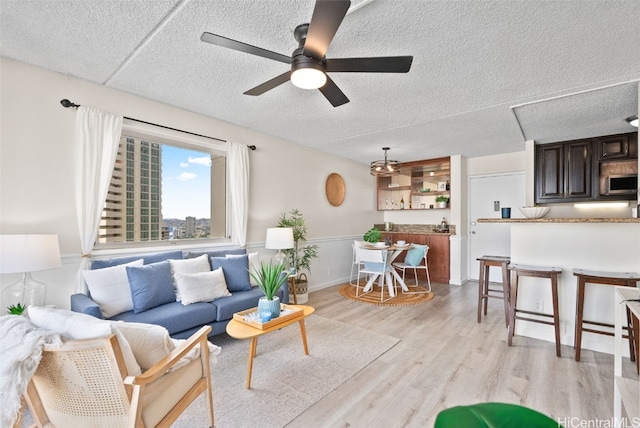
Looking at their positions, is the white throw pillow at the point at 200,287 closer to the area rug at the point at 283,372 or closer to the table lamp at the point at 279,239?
the area rug at the point at 283,372

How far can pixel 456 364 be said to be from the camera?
2512 mm

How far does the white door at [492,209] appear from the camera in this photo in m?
5.36

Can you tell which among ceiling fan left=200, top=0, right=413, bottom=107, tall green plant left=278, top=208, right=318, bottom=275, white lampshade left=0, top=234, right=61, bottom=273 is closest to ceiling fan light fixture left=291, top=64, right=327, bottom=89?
ceiling fan left=200, top=0, right=413, bottom=107

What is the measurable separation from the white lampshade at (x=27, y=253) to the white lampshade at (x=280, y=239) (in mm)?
2150

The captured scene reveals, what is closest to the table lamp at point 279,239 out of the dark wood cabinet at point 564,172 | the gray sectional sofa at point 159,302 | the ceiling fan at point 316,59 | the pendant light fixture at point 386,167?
the gray sectional sofa at point 159,302

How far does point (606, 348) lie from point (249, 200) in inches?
162

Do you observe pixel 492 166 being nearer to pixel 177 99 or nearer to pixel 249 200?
pixel 249 200

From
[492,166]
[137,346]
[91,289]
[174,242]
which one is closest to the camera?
[137,346]

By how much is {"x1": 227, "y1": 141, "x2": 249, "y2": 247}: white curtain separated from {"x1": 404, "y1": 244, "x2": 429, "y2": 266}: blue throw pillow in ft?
8.99

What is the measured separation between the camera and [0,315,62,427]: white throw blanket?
110cm

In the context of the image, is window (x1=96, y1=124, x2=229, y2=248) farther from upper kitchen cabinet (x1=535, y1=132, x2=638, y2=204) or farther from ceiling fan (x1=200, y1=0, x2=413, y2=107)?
upper kitchen cabinet (x1=535, y1=132, x2=638, y2=204)

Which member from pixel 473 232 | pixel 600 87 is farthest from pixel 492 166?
pixel 600 87

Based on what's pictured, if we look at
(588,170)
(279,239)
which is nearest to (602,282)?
(588,170)

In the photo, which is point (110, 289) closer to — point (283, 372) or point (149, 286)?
point (149, 286)
